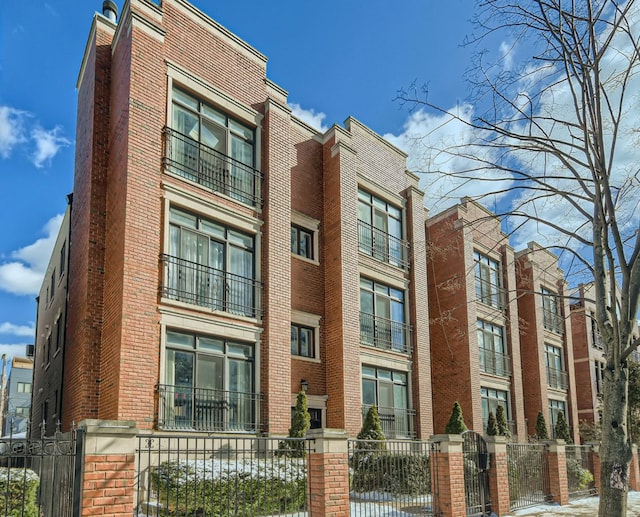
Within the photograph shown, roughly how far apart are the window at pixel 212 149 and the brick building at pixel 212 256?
0.04 m

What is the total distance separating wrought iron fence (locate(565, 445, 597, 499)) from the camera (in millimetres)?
17062

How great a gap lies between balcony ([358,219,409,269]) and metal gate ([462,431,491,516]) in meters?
8.48

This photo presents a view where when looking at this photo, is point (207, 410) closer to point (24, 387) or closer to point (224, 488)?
point (224, 488)

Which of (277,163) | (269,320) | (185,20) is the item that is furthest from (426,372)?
(185,20)

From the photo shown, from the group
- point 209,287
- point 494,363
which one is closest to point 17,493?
point 209,287

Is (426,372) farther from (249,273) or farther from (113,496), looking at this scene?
(113,496)

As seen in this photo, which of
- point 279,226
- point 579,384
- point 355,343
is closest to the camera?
point 279,226

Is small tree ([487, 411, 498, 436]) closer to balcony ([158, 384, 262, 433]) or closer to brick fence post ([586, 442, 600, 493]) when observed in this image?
brick fence post ([586, 442, 600, 493])

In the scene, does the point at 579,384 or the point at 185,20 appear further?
the point at 579,384

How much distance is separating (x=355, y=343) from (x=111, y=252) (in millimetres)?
7948

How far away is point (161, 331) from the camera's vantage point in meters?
13.3

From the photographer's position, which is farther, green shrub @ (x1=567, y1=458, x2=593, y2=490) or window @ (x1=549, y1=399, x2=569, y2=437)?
window @ (x1=549, y1=399, x2=569, y2=437)

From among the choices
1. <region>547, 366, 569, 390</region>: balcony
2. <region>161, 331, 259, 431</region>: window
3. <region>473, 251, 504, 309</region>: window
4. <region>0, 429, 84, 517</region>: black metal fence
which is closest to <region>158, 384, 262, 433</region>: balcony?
<region>161, 331, 259, 431</region>: window

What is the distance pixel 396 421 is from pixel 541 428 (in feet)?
32.2
